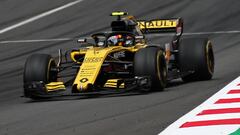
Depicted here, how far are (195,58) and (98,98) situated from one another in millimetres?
2270

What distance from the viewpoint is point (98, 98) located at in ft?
41.4

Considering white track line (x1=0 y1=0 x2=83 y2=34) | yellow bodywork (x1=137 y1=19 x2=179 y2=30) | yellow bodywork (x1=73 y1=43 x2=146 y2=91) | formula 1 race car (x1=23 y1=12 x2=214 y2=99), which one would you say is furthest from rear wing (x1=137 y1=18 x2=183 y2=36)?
white track line (x1=0 y1=0 x2=83 y2=34)

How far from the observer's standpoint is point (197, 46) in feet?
45.9

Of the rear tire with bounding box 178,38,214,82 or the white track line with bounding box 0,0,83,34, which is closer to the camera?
the rear tire with bounding box 178,38,214,82

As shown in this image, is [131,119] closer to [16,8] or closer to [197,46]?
[197,46]

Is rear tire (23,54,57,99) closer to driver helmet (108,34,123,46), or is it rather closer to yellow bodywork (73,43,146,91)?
yellow bodywork (73,43,146,91)

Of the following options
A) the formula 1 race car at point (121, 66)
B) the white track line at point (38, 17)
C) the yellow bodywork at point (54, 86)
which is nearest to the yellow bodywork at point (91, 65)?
the formula 1 race car at point (121, 66)

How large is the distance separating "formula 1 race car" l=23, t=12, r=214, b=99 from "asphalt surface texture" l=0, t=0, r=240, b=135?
0.70 ft

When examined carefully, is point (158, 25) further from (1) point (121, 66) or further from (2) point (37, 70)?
(2) point (37, 70)

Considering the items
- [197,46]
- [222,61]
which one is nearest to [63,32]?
[222,61]

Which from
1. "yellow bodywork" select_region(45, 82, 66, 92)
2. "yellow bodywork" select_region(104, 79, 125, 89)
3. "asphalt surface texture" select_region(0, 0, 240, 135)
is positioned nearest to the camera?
"asphalt surface texture" select_region(0, 0, 240, 135)

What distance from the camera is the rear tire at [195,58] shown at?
45.9 ft

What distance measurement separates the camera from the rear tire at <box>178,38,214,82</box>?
1398 cm

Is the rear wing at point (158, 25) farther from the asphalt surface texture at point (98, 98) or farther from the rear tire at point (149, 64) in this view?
the rear tire at point (149, 64)
